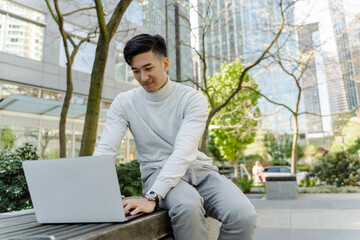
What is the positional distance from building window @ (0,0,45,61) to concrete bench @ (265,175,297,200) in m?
11.5

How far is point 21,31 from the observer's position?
1180 centimetres

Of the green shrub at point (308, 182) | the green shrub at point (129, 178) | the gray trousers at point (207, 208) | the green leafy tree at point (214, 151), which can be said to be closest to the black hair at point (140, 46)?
the gray trousers at point (207, 208)

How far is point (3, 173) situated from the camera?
473cm

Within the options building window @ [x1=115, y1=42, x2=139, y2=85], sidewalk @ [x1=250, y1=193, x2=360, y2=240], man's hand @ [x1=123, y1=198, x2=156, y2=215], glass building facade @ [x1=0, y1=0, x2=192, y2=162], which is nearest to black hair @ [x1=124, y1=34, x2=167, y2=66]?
man's hand @ [x1=123, y1=198, x2=156, y2=215]

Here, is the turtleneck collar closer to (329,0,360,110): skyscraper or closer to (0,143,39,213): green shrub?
(0,143,39,213): green shrub

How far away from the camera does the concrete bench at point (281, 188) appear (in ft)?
30.0

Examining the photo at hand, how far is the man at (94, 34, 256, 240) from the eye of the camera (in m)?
1.65

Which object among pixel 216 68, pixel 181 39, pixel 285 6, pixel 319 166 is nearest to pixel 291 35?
pixel 285 6

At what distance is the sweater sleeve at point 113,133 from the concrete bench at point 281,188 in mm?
8274

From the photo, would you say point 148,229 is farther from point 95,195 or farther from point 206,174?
point 206,174

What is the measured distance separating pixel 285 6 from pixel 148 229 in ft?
31.5

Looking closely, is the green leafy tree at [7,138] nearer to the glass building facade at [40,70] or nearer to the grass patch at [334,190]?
the glass building facade at [40,70]

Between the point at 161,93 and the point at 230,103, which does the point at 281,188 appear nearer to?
the point at 161,93

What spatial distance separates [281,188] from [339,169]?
11.6 ft
